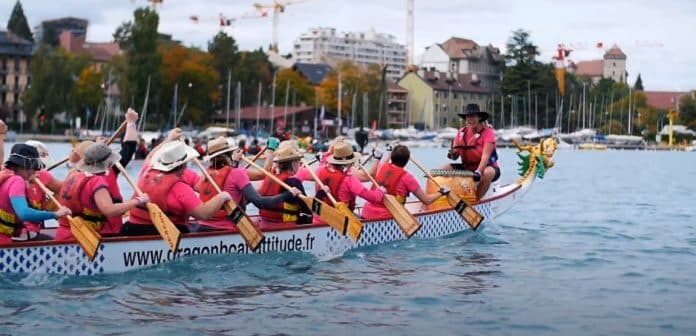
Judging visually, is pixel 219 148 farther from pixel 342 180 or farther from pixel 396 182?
pixel 396 182

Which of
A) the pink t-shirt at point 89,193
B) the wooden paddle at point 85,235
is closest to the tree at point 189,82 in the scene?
the pink t-shirt at point 89,193

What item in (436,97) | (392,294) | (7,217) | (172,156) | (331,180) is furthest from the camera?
(436,97)

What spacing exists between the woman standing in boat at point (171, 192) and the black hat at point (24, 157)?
1238mm

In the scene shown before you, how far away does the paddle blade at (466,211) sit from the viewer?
645 inches

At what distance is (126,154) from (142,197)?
10.2 feet

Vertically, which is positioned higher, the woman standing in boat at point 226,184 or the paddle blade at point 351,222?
the woman standing in boat at point 226,184

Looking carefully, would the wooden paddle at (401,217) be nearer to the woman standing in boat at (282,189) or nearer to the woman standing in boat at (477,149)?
the woman standing in boat at (282,189)

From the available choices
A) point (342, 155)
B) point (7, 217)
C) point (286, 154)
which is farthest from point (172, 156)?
point (342, 155)

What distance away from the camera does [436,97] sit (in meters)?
128

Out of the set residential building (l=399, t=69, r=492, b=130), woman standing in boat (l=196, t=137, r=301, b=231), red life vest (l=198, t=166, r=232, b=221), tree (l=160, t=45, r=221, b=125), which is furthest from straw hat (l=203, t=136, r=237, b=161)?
residential building (l=399, t=69, r=492, b=130)

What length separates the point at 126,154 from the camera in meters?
14.3

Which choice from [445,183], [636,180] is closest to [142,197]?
[445,183]

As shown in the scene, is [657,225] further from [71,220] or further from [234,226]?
[71,220]

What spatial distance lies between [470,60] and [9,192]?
463 feet
